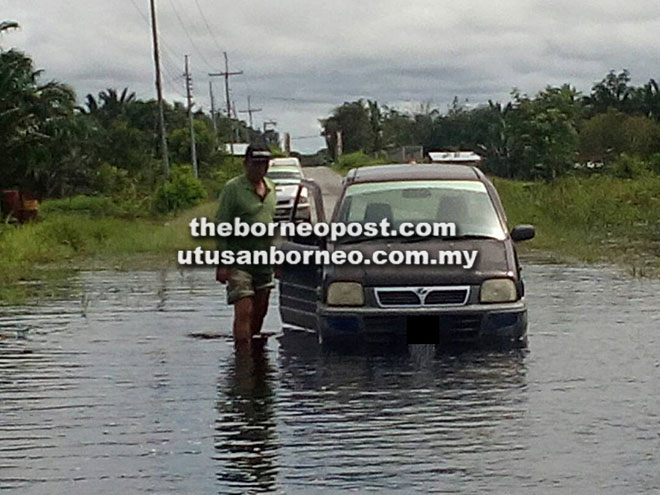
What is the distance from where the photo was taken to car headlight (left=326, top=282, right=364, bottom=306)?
34.0ft

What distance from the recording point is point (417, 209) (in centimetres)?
1138

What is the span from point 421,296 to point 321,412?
1.99 metres

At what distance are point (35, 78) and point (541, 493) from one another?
3208cm

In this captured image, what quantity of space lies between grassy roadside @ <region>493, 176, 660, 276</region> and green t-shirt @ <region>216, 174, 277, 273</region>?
8.28 m

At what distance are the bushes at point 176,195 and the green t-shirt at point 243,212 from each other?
33.1 m

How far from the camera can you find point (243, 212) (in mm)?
10914

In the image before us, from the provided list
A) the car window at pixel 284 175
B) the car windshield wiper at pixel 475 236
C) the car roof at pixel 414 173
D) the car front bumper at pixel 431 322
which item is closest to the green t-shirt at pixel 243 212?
the car front bumper at pixel 431 322

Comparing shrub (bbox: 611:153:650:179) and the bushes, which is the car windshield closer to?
the bushes

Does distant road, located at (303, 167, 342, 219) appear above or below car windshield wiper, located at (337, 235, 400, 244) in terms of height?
above

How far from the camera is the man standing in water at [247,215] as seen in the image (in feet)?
35.8

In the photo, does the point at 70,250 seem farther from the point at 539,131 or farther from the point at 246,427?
the point at 539,131

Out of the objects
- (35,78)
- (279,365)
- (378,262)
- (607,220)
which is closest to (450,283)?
(378,262)

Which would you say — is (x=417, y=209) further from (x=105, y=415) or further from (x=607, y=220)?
(x=607, y=220)

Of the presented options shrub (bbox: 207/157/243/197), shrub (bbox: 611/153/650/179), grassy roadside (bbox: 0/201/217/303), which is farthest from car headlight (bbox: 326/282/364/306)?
shrub (bbox: 207/157/243/197)
